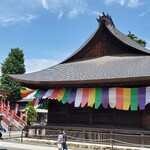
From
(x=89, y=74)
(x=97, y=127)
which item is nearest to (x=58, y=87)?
(x=89, y=74)

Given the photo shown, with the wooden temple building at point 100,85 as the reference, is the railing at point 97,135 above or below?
below

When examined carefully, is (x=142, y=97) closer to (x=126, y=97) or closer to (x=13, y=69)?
(x=126, y=97)

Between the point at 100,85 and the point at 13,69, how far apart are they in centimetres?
3554

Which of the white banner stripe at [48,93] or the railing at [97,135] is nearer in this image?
the railing at [97,135]

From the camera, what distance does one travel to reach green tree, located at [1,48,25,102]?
49719mm

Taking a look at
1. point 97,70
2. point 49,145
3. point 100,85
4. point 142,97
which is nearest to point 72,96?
point 100,85

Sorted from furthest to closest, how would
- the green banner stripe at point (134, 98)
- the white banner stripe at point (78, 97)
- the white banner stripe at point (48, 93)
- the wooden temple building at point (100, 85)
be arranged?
1. the white banner stripe at point (48, 93)
2. the white banner stripe at point (78, 97)
3. the wooden temple building at point (100, 85)
4. the green banner stripe at point (134, 98)

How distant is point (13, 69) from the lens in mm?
52750

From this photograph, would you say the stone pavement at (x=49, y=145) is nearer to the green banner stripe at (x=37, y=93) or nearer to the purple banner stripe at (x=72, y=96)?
the purple banner stripe at (x=72, y=96)

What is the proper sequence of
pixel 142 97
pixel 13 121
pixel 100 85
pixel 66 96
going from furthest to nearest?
pixel 13 121
pixel 66 96
pixel 100 85
pixel 142 97

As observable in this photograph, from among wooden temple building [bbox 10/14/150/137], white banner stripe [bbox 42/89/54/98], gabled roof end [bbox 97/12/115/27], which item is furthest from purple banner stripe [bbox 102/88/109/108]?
gabled roof end [bbox 97/12/115/27]

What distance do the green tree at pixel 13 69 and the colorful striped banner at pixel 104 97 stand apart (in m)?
28.9

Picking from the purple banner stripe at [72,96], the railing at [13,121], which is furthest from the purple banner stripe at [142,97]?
the railing at [13,121]

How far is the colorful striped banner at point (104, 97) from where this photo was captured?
18.1 metres
